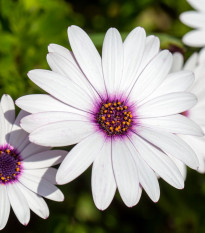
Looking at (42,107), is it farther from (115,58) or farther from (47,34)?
(47,34)

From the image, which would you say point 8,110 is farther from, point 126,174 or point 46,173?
point 126,174

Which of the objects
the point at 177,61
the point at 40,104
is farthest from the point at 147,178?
the point at 177,61

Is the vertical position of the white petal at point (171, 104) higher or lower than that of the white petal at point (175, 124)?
higher

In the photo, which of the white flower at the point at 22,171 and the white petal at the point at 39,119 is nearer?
the white petal at the point at 39,119

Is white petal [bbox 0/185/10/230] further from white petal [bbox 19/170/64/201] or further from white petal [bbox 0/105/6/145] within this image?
white petal [bbox 0/105/6/145]

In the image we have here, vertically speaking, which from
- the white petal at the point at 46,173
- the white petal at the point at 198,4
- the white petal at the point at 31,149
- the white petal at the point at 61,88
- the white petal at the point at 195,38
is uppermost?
the white petal at the point at 198,4

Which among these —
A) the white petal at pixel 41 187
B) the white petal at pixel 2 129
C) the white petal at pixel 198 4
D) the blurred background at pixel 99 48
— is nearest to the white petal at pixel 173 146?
the white petal at pixel 41 187

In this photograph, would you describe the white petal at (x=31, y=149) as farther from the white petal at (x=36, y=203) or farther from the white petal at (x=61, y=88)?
the white petal at (x=61, y=88)
